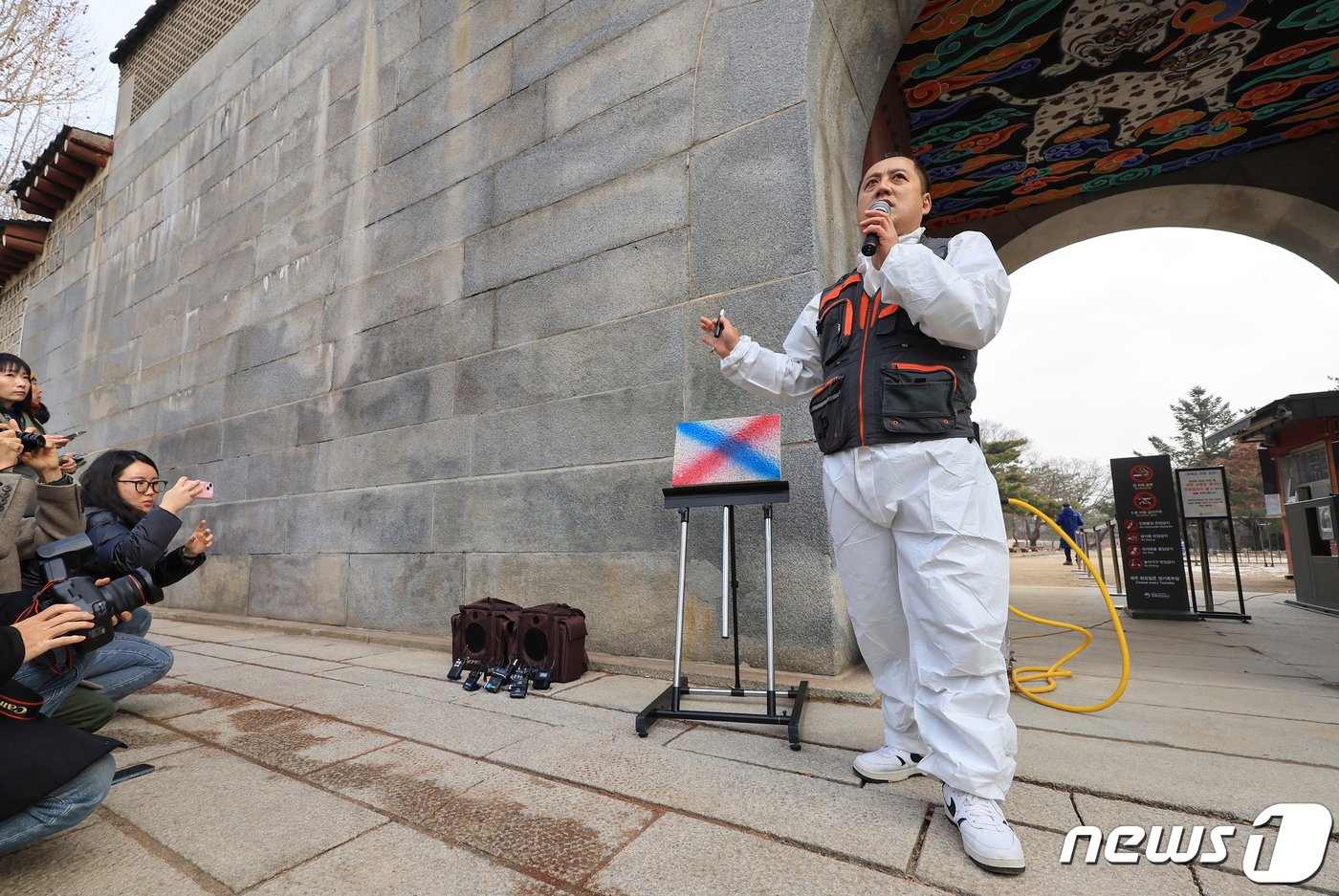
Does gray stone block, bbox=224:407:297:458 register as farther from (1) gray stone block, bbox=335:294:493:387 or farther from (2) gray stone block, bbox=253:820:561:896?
(2) gray stone block, bbox=253:820:561:896

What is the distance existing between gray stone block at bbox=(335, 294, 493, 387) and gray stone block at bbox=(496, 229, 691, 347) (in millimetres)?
228

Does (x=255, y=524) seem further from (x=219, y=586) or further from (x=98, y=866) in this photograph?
(x=98, y=866)

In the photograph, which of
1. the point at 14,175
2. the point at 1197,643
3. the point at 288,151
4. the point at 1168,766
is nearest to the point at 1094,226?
the point at 1197,643

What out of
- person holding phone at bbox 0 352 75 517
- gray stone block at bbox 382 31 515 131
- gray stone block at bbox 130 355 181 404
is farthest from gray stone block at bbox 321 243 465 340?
gray stone block at bbox 130 355 181 404

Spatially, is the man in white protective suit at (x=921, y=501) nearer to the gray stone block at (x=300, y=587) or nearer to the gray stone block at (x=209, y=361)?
the gray stone block at (x=300, y=587)

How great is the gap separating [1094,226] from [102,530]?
9.98 meters

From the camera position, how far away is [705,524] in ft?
10.9

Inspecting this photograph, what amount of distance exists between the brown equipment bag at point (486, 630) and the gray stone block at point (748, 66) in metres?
2.98

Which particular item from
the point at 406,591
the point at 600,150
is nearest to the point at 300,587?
the point at 406,591

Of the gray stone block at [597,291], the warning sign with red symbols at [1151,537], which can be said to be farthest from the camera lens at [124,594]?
the warning sign with red symbols at [1151,537]

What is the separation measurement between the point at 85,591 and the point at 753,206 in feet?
10.5

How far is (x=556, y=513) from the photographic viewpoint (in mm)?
3920

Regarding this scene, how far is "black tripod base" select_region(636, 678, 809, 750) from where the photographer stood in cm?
232

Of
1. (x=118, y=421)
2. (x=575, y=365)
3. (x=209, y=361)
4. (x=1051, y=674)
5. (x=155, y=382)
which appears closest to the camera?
(x=1051, y=674)
